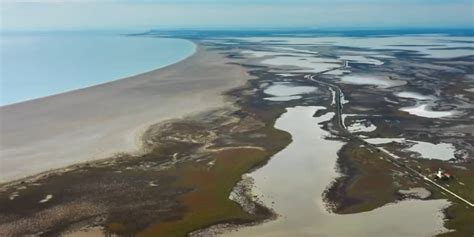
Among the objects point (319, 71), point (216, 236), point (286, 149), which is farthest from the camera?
point (319, 71)

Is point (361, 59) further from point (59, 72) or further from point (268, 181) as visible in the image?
point (268, 181)

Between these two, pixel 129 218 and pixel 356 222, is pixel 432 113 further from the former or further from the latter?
Result: pixel 129 218

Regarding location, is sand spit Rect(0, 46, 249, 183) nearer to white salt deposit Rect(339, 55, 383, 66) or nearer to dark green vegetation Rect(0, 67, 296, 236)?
dark green vegetation Rect(0, 67, 296, 236)

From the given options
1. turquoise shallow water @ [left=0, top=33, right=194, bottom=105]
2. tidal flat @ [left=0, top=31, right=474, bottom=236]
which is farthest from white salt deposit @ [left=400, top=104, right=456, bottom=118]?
turquoise shallow water @ [left=0, top=33, right=194, bottom=105]

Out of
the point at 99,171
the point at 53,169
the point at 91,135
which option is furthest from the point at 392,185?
the point at 91,135

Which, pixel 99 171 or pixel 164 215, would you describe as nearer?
pixel 164 215

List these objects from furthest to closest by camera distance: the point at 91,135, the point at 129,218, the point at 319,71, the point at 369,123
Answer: the point at 319,71 < the point at 369,123 < the point at 91,135 < the point at 129,218

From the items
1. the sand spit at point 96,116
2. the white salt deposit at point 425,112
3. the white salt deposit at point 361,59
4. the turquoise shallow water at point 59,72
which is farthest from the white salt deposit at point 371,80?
the turquoise shallow water at point 59,72

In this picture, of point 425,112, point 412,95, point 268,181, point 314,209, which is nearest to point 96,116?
point 268,181
